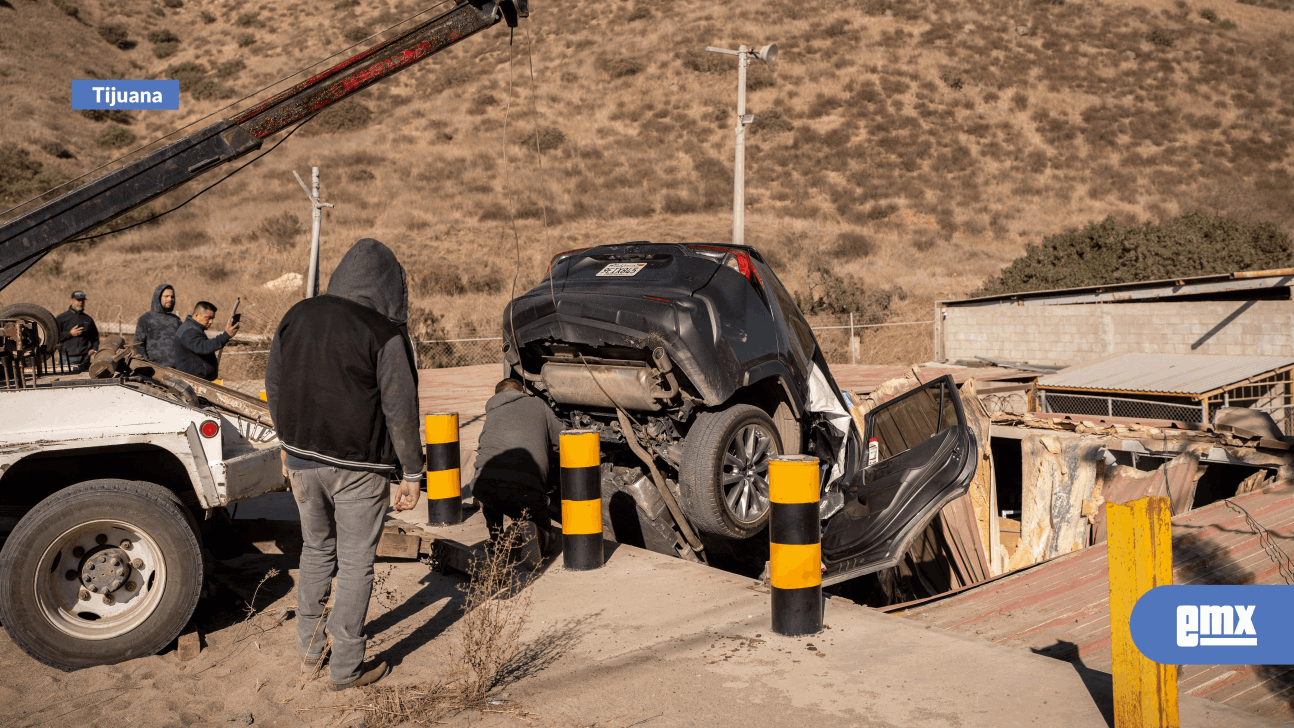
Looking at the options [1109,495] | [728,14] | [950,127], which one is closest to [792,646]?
[1109,495]

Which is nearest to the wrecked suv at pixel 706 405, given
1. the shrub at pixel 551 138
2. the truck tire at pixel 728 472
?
the truck tire at pixel 728 472

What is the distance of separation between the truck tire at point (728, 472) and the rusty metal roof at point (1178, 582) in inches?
55.0

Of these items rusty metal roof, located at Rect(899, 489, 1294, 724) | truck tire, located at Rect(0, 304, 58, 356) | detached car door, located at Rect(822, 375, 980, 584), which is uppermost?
truck tire, located at Rect(0, 304, 58, 356)

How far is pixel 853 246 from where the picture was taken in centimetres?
3659

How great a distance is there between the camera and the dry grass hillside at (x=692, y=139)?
33906 mm

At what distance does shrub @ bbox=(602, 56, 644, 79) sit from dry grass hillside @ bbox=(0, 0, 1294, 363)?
0.17 meters

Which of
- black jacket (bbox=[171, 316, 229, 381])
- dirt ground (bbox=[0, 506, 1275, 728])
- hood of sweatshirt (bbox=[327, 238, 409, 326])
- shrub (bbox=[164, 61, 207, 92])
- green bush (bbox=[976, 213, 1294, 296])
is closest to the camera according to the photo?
dirt ground (bbox=[0, 506, 1275, 728])

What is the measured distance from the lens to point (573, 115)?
4812cm

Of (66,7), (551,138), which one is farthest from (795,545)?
(66,7)

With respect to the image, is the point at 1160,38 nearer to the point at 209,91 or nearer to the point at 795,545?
the point at 209,91

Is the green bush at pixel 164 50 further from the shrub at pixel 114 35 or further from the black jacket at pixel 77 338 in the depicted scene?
the black jacket at pixel 77 338

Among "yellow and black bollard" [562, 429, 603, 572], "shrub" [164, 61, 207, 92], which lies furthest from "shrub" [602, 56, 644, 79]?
"yellow and black bollard" [562, 429, 603, 572]

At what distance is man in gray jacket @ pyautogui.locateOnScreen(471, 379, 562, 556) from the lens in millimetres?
6156

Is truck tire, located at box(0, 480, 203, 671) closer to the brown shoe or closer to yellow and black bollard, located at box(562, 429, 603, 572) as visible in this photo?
the brown shoe
